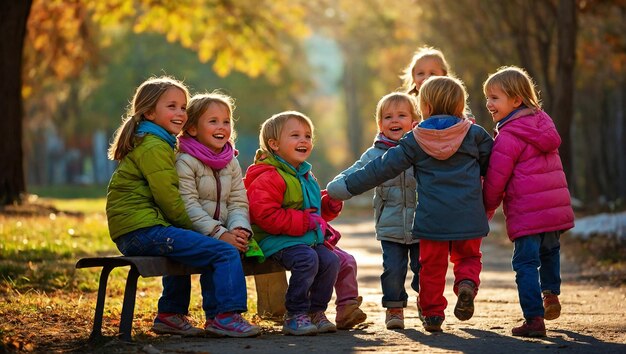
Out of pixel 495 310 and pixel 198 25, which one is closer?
pixel 495 310

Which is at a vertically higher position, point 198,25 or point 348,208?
point 198,25

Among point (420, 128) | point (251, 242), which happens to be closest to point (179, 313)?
point (251, 242)

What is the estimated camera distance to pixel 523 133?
8.05 meters

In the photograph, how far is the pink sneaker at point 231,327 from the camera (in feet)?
24.9

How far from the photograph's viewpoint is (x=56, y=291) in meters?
10.7

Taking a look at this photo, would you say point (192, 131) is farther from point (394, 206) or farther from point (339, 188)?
point (394, 206)

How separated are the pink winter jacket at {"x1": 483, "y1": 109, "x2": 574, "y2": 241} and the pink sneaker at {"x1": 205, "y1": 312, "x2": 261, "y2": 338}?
1.92 meters

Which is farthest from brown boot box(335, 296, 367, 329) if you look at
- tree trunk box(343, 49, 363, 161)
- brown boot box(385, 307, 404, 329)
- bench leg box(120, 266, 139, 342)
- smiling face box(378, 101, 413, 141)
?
tree trunk box(343, 49, 363, 161)

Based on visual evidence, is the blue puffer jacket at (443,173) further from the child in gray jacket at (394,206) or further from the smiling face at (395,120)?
the smiling face at (395,120)

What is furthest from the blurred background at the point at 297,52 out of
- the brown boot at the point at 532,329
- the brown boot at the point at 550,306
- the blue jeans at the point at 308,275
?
the brown boot at the point at 532,329

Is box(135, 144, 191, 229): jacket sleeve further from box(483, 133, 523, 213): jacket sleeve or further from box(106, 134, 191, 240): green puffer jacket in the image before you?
box(483, 133, 523, 213): jacket sleeve

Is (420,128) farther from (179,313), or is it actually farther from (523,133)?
(179,313)

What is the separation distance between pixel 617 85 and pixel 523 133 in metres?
29.5

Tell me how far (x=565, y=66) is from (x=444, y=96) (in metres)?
12.9
